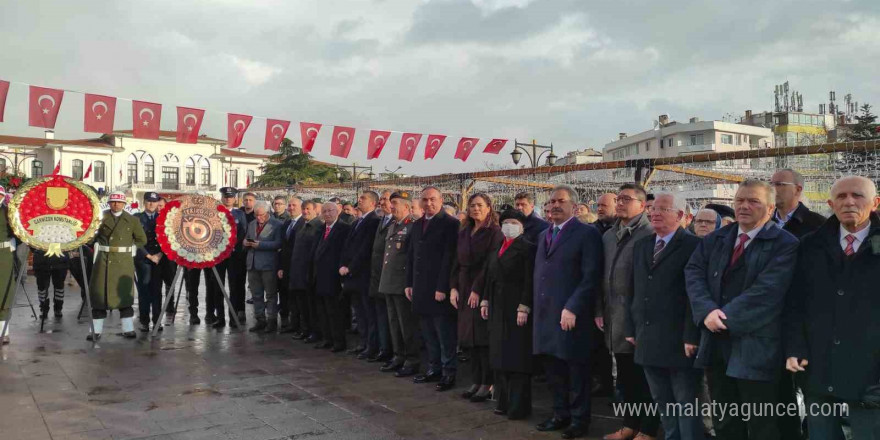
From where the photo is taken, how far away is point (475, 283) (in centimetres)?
566

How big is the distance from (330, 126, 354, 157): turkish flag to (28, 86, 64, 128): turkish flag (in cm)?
635

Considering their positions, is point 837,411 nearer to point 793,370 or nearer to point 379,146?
point 793,370

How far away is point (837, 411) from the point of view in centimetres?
336

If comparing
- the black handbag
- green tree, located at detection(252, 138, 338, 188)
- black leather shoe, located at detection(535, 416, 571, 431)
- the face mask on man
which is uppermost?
green tree, located at detection(252, 138, 338, 188)

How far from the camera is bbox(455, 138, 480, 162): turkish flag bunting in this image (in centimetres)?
1734

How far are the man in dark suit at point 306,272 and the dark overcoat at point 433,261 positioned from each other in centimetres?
240

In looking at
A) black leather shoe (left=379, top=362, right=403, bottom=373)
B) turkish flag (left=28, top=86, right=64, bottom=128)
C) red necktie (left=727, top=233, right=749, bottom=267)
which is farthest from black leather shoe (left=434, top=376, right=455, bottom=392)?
turkish flag (left=28, top=86, right=64, bottom=128)

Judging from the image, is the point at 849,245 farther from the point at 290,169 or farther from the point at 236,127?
the point at 290,169

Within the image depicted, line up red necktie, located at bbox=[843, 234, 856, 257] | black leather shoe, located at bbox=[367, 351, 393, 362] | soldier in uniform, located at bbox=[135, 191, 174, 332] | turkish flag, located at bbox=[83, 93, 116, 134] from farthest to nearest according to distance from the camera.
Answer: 1. turkish flag, located at bbox=[83, 93, 116, 134]
2. soldier in uniform, located at bbox=[135, 191, 174, 332]
3. black leather shoe, located at bbox=[367, 351, 393, 362]
4. red necktie, located at bbox=[843, 234, 856, 257]

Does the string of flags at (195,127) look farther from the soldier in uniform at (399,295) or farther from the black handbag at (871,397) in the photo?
the black handbag at (871,397)

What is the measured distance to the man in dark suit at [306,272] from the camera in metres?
8.49

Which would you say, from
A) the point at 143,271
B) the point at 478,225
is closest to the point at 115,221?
the point at 143,271

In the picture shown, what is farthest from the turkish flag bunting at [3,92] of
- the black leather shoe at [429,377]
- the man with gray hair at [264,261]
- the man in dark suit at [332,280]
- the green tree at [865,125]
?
the green tree at [865,125]

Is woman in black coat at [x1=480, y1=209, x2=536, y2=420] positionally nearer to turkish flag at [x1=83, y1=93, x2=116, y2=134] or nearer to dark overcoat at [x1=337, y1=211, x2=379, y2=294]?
dark overcoat at [x1=337, y1=211, x2=379, y2=294]
